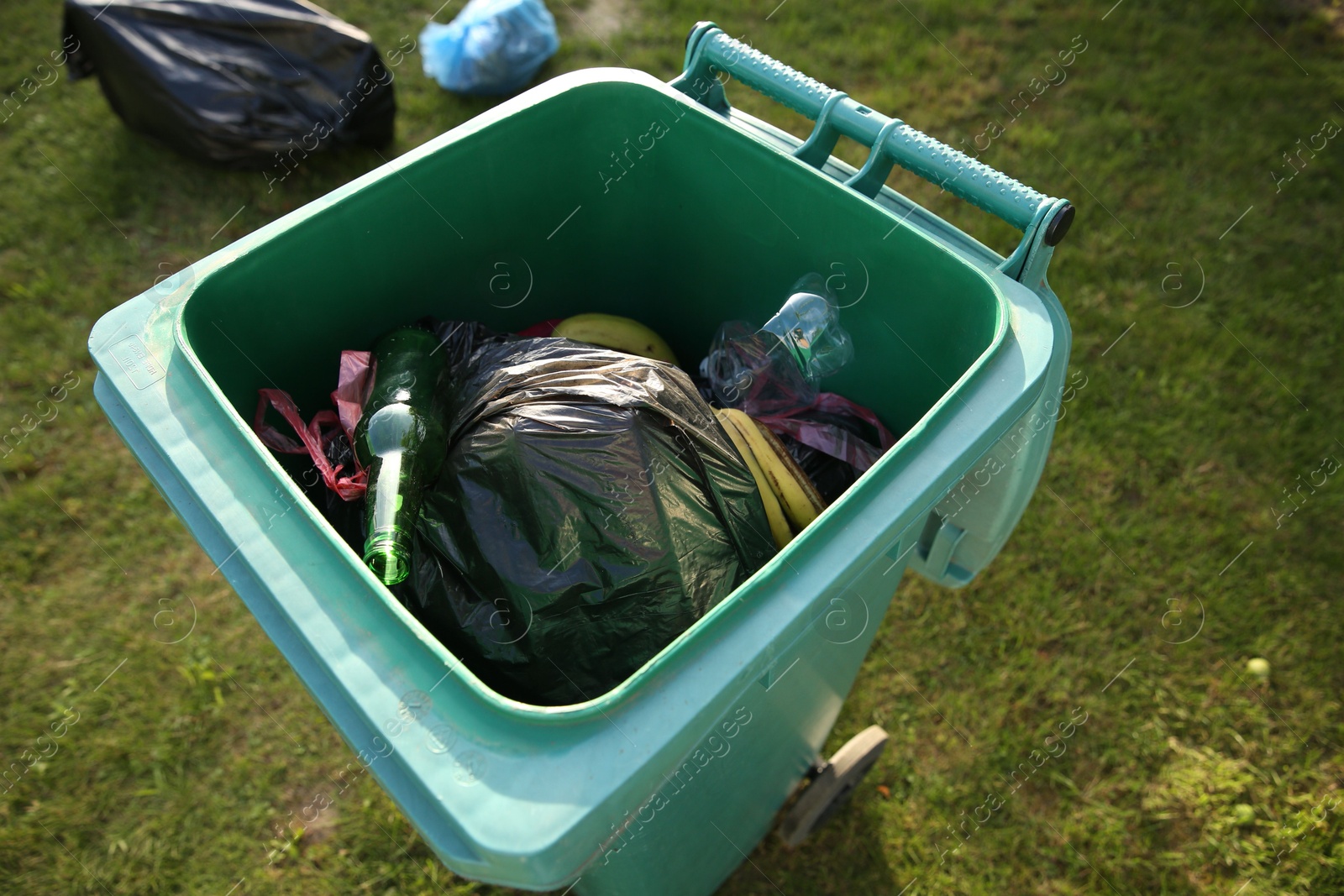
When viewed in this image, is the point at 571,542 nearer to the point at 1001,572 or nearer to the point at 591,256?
the point at 591,256

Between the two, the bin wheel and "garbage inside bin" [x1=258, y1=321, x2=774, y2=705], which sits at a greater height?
"garbage inside bin" [x1=258, y1=321, x2=774, y2=705]

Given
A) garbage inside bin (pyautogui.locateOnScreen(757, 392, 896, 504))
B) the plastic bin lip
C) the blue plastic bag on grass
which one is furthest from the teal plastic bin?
the blue plastic bag on grass

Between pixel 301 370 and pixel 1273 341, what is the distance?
2.83 m

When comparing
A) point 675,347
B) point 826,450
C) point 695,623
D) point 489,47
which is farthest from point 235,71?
point 695,623

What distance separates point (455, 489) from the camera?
114 cm

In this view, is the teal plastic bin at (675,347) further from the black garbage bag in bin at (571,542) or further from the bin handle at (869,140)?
the black garbage bag in bin at (571,542)

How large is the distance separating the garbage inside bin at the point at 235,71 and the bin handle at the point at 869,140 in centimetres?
188

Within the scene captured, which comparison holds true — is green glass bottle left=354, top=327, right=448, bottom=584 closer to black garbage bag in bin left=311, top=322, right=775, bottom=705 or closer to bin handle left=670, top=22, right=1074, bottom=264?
black garbage bag in bin left=311, top=322, right=775, bottom=705

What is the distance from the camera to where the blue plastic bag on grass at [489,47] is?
10.5ft

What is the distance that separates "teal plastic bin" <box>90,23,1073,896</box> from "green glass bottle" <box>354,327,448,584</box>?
0.12m

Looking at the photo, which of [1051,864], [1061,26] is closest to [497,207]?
[1051,864]

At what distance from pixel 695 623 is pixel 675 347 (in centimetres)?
92

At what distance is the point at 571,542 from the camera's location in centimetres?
108

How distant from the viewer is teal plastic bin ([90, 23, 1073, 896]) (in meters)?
0.84
